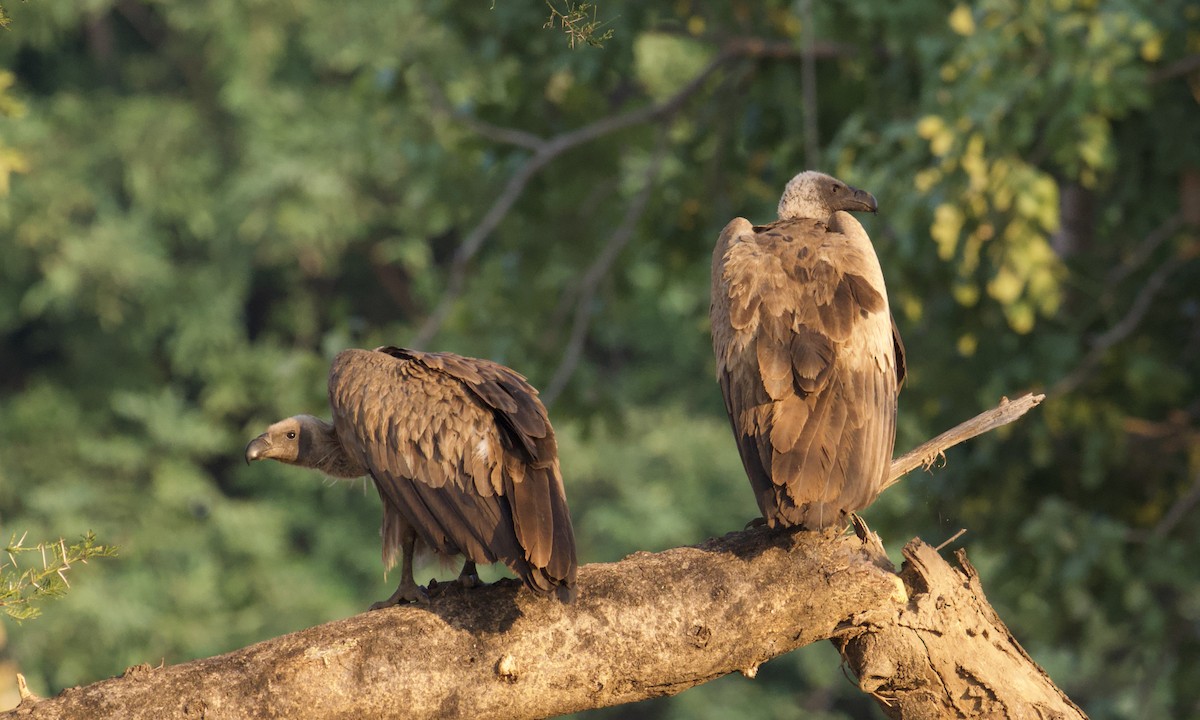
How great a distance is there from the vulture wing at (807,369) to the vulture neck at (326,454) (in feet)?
4.65

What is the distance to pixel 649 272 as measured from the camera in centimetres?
1830

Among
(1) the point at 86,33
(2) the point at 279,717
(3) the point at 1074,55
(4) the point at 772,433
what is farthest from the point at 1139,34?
(1) the point at 86,33

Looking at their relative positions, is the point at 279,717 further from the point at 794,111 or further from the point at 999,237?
the point at 794,111

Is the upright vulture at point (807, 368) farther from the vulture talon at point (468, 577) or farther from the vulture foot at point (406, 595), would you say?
the vulture foot at point (406, 595)

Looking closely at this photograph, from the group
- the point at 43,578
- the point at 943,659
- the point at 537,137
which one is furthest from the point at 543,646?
the point at 537,137

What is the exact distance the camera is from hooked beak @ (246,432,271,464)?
5441 millimetres

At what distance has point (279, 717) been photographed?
3793 mm

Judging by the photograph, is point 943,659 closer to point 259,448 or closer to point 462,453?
point 462,453

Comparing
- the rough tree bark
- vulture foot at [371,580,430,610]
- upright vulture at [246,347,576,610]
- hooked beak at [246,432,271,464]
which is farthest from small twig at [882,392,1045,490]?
hooked beak at [246,432,271,464]

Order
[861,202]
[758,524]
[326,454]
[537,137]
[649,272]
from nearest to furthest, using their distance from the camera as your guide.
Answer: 1. [758,524]
2. [326,454]
3. [861,202]
4. [537,137]
5. [649,272]

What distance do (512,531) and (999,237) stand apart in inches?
155

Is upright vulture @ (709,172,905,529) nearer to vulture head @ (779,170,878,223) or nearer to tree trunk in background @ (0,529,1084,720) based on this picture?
tree trunk in background @ (0,529,1084,720)

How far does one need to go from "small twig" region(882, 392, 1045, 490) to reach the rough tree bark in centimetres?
31

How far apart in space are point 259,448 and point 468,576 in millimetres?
1257
